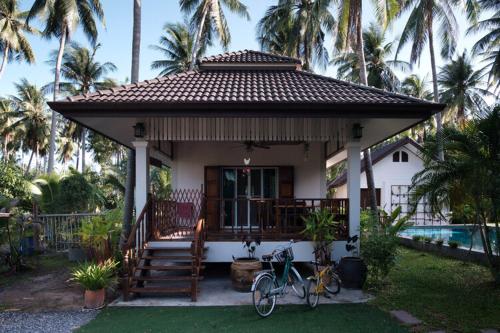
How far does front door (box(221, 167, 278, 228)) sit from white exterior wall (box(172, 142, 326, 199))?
0.26 metres

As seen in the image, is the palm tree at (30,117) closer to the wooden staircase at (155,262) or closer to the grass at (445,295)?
the wooden staircase at (155,262)

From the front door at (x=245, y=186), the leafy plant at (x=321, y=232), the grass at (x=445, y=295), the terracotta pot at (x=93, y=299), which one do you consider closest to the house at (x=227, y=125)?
the front door at (x=245, y=186)

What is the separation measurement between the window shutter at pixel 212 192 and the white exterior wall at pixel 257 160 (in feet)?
0.63

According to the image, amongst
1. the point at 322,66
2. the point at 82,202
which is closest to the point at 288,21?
the point at 322,66

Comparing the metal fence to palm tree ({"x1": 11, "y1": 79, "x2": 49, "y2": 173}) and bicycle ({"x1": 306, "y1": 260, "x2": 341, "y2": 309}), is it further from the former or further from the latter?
palm tree ({"x1": 11, "y1": 79, "x2": 49, "y2": 173})

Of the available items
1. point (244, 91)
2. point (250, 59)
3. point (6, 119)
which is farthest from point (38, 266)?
point (6, 119)

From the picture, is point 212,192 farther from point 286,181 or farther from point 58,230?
point 58,230

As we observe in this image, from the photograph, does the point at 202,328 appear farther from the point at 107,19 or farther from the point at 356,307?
the point at 107,19

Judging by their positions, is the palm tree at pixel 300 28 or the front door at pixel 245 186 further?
the palm tree at pixel 300 28

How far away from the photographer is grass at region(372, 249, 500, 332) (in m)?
5.49

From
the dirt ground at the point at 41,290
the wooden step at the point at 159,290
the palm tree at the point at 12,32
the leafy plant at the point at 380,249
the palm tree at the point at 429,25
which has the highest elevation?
the palm tree at the point at 12,32

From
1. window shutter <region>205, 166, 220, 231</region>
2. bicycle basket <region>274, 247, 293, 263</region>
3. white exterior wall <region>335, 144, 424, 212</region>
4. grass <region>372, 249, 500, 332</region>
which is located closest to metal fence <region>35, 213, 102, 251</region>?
window shutter <region>205, 166, 220, 231</region>

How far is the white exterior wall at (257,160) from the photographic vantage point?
11336 mm

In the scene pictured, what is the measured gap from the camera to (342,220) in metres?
8.55
